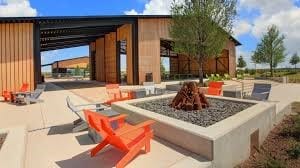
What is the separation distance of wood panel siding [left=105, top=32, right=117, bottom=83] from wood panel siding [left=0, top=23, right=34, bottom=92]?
9.19 meters

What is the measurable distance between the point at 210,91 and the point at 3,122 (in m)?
6.95

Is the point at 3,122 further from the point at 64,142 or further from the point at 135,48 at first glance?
the point at 135,48

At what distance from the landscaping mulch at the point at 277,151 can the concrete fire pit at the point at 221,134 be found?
0.14 meters

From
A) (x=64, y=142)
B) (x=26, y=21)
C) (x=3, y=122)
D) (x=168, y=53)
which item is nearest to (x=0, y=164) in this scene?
(x=64, y=142)

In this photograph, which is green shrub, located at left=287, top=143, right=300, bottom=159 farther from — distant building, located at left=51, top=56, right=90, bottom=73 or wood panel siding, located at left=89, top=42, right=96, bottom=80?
distant building, located at left=51, top=56, right=90, bottom=73

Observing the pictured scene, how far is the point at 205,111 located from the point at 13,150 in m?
4.06

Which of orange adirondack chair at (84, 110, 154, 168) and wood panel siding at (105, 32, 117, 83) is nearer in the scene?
orange adirondack chair at (84, 110, 154, 168)

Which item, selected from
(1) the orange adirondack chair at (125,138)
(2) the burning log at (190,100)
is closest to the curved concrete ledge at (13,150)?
(1) the orange adirondack chair at (125,138)

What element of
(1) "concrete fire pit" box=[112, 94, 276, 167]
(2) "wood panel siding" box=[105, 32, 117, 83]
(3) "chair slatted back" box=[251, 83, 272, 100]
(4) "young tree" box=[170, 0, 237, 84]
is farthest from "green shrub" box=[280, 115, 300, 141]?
(2) "wood panel siding" box=[105, 32, 117, 83]

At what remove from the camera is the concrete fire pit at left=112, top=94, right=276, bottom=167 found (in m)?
3.93

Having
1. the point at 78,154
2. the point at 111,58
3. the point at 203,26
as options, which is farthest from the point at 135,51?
the point at 78,154

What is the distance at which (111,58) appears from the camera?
24.8 meters

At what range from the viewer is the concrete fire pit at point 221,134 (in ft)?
12.9

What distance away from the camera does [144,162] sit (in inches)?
154
